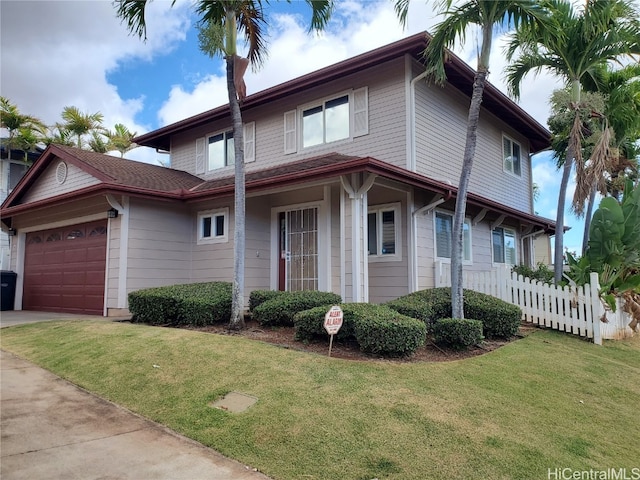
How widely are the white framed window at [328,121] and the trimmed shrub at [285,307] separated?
15.9 feet

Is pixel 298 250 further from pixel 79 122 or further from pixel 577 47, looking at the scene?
pixel 79 122

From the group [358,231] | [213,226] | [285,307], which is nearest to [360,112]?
[358,231]

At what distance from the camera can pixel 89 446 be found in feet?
12.4

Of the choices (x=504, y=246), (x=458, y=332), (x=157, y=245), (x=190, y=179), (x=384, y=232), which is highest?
(x=190, y=179)

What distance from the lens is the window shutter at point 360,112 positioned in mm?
11125

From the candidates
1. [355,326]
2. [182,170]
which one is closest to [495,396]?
[355,326]

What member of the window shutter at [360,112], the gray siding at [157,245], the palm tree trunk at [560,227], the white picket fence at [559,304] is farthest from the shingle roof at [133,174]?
the palm tree trunk at [560,227]

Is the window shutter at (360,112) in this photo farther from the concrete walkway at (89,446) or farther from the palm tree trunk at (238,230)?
the concrete walkway at (89,446)

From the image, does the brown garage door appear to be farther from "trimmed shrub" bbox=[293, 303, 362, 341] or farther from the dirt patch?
"trimmed shrub" bbox=[293, 303, 362, 341]

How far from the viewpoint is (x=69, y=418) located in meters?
4.46

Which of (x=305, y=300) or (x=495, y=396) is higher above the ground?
(x=305, y=300)

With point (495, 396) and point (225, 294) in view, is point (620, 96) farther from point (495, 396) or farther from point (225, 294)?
point (225, 294)

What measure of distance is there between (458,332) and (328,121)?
7100 mm

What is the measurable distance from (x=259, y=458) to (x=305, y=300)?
4686mm
